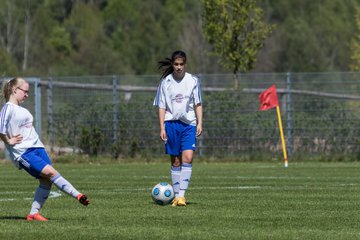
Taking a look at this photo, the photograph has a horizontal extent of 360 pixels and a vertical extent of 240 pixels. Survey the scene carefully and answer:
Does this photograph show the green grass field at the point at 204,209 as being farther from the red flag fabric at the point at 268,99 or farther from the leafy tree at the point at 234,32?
the leafy tree at the point at 234,32

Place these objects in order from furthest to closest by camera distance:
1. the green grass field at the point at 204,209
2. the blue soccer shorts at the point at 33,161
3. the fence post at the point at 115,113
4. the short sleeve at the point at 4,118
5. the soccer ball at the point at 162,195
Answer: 1. the fence post at the point at 115,113
2. the soccer ball at the point at 162,195
3. the blue soccer shorts at the point at 33,161
4. the short sleeve at the point at 4,118
5. the green grass field at the point at 204,209

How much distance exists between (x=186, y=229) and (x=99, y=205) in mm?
3491

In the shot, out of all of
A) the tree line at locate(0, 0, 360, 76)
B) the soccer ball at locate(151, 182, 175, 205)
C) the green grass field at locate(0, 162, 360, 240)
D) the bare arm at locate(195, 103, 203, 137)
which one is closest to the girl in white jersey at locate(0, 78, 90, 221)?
the green grass field at locate(0, 162, 360, 240)

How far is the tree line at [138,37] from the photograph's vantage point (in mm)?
84312

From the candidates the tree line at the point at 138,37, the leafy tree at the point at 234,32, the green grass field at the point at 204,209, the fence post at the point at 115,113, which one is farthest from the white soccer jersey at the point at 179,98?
the tree line at the point at 138,37

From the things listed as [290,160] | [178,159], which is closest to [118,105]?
[290,160]

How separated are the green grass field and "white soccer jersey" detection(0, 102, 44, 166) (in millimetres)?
872

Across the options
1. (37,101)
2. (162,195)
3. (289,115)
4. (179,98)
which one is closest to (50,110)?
(37,101)

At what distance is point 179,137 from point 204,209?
1.79m

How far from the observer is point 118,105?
32875 mm

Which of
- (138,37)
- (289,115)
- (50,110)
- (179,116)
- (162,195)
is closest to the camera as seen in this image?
(162,195)

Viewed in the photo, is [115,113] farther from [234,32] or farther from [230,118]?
[234,32]

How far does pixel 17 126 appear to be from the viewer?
42.5 ft

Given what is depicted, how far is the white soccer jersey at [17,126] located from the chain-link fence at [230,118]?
1866 cm
